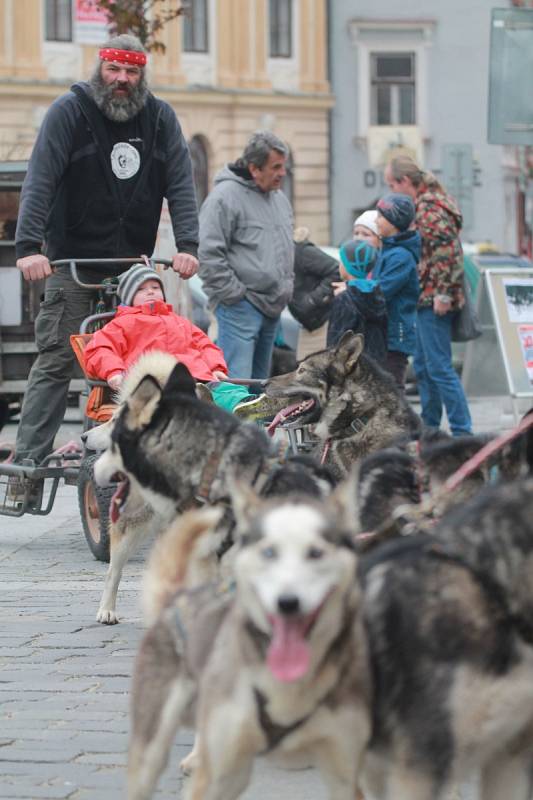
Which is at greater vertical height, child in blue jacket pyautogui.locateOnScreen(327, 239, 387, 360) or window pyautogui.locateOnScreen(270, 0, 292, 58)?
window pyautogui.locateOnScreen(270, 0, 292, 58)

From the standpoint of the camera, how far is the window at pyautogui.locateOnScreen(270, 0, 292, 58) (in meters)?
49.3

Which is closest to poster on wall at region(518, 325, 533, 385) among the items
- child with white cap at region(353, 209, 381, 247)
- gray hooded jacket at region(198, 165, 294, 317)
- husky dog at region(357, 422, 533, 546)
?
child with white cap at region(353, 209, 381, 247)

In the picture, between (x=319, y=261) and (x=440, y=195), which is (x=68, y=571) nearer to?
(x=440, y=195)

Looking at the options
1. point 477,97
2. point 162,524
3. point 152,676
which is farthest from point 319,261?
point 477,97

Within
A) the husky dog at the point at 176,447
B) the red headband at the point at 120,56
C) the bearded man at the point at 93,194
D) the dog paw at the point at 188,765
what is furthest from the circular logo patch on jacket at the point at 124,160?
the dog paw at the point at 188,765

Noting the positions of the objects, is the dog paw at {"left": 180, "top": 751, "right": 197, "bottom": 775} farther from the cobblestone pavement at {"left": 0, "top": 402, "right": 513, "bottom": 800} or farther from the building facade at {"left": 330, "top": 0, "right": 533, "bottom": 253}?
the building facade at {"left": 330, "top": 0, "right": 533, "bottom": 253}

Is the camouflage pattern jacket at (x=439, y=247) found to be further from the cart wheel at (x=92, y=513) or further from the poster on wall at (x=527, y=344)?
the cart wheel at (x=92, y=513)

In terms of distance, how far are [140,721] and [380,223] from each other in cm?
757

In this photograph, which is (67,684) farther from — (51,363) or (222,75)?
(222,75)

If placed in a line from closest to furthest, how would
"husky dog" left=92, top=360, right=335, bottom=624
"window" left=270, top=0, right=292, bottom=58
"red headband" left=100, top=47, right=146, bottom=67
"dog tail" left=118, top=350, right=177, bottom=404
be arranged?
"husky dog" left=92, top=360, right=335, bottom=624
"dog tail" left=118, top=350, right=177, bottom=404
"red headband" left=100, top=47, right=146, bottom=67
"window" left=270, top=0, right=292, bottom=58

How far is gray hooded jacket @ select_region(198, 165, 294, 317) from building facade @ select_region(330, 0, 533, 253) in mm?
37859

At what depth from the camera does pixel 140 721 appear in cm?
420

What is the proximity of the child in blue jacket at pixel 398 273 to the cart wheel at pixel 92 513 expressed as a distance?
2655 millimetres

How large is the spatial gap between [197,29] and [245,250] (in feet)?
124
